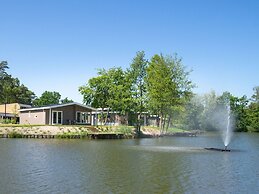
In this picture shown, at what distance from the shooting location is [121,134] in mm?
52062

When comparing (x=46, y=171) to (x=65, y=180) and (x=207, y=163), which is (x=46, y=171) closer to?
(x=65, y=180)

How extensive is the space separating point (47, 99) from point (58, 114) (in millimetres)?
72491

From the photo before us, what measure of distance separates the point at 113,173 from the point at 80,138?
1141 inches

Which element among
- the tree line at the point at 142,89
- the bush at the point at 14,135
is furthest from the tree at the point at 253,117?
the bush at the point at 14,135

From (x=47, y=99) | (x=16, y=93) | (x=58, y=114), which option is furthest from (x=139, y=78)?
(x=47, y=99)

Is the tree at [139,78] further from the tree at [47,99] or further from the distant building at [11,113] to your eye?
the tree at [47,99]

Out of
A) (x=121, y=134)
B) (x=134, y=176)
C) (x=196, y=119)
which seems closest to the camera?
(x=134, y=176)

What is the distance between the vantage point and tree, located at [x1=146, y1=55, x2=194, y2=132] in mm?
61281

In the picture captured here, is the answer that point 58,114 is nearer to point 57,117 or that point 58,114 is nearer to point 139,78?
point 57,117

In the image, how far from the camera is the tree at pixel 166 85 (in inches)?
2413

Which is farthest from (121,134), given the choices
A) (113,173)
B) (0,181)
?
(0,181)

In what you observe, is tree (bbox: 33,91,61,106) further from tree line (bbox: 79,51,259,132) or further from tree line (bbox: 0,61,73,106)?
tree line (bbox: 79,51,259,132)

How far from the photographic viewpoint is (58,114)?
5734 cm

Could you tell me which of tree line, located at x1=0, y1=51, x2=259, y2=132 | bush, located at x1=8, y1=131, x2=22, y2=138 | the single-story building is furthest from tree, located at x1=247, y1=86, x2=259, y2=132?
bush, located at x1=8, y1=131, x2=22, y2=138
